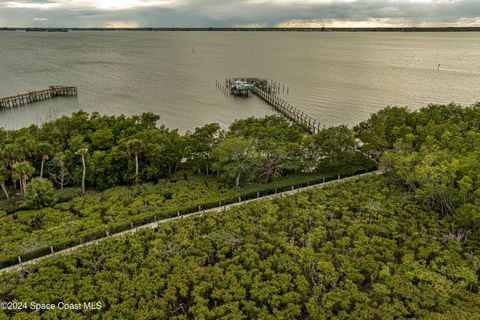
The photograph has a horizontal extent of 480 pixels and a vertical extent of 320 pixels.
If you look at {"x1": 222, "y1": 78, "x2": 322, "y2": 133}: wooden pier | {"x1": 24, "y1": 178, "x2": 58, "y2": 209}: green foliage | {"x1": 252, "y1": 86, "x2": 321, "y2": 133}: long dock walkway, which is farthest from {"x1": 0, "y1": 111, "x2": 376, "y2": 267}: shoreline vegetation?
{"x1": 252, "y1": 86, "x2": 321, "y2": 133}: long dock walkway

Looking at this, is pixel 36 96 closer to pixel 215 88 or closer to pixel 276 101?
pixel 215 88

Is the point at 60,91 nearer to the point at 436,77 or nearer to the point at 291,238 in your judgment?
the point at 291,238

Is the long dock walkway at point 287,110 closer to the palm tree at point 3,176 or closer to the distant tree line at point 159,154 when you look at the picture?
the distant tree line at point 159,154

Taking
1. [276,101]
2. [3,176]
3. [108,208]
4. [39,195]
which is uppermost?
[276,101]

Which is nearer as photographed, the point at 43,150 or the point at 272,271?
the point at 272,271

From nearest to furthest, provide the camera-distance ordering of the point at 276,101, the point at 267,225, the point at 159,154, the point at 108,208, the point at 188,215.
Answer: the point at 267,225
the point at 188,215
the point at 108,208
the point at 159,154
the point at 276,101

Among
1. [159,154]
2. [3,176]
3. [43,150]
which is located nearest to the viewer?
[3,176]

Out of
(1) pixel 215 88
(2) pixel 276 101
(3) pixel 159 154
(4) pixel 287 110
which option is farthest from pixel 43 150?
(1) pixel 215 88
